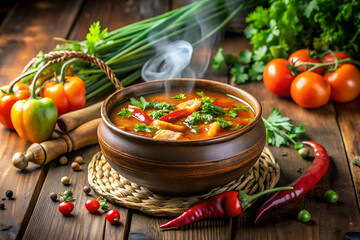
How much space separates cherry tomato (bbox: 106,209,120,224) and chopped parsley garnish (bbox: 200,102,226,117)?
0.69 metres

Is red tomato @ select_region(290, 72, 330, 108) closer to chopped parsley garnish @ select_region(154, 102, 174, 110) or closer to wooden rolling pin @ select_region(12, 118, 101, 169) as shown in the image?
chopped parsley garnish @ select_region(154, 102, 174, 110)

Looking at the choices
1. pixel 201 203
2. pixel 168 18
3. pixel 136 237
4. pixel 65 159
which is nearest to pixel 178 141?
pixel 201 203

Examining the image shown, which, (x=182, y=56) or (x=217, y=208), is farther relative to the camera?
(x=182, y=56)

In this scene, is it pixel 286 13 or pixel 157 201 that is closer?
pixel 157 201

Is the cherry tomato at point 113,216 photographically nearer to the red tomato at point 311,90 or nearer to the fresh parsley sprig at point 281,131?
the fresh parsley sprig at point 281,131

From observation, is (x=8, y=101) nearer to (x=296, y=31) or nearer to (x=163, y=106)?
(x=163, y=106)

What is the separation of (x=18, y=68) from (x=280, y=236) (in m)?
2.84

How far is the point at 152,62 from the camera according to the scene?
3.92m

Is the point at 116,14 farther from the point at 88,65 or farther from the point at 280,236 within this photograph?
the point at 280,236

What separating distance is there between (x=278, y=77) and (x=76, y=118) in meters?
1.58

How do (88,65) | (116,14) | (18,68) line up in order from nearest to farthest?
(88,65) → (18,68) → (116,14)

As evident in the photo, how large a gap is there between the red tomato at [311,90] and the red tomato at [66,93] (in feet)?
5.25

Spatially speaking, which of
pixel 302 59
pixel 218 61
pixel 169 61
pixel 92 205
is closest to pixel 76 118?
pixel 92 205

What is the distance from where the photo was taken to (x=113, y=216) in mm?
2213
